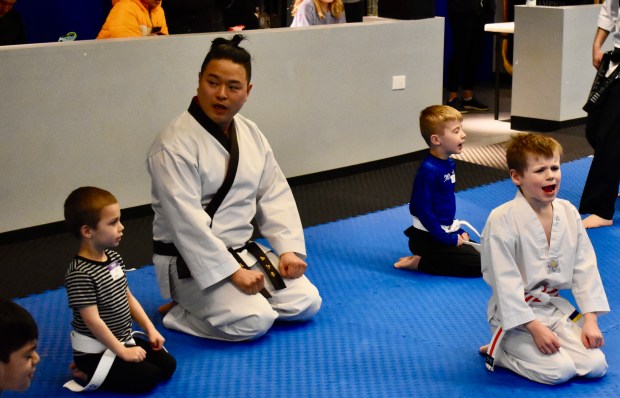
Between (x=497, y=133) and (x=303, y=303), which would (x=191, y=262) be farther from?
(x=497, y=133)

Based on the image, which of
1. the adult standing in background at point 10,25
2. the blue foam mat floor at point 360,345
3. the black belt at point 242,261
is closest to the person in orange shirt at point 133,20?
the adult standing in background at point 10,25

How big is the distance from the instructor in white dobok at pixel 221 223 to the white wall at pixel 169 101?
1545 millimetres

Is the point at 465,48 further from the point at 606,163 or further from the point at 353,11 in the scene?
the point at 606,163

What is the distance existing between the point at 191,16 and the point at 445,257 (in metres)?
3.00

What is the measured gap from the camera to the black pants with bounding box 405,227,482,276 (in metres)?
4.07

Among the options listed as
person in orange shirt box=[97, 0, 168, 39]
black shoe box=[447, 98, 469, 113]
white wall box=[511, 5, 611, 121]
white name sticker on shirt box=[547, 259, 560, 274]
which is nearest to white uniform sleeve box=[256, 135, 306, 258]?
white name sticker on shirt box=[547, 259, 560, 274]

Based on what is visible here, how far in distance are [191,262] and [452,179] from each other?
1.33m

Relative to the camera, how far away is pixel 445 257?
161 inches

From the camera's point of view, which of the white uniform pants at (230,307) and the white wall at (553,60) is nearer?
the white uniform pants at (230,307)

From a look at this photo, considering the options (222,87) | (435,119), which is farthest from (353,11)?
(222,87)

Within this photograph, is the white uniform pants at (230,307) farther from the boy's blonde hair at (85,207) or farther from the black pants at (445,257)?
the black pants at (445,257)

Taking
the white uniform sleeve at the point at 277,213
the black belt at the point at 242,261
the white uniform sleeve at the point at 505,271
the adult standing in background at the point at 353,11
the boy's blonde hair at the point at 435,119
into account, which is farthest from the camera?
the adult standing in background at the point at 353,11

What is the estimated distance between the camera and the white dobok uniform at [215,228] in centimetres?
337

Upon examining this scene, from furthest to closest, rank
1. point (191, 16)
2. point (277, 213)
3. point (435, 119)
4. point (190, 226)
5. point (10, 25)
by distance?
point (191, 16)
point (10, 25)
point (435, 119)
point (277, 213)
point (190, 226)
